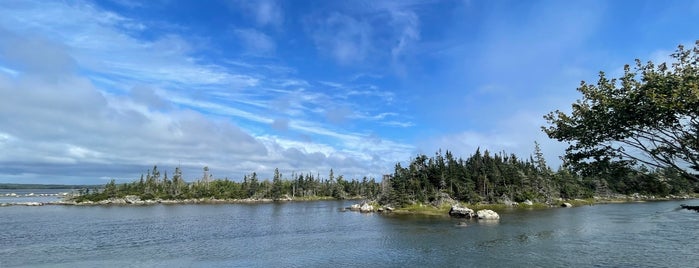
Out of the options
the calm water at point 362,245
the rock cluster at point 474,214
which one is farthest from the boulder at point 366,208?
the calm water at point 362,245

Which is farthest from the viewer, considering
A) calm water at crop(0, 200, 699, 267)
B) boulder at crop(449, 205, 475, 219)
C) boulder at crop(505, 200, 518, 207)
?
boulder at crop(505, 200, 518, 207)

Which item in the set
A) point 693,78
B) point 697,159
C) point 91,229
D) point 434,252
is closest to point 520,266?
point 434,252

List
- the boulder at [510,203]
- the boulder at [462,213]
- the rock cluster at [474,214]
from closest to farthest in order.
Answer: the rock cluster at [474,214], the boulder at [462,213], the boulder at [510,203]

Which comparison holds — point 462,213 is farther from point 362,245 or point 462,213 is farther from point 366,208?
point 362,245

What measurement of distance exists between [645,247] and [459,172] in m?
132

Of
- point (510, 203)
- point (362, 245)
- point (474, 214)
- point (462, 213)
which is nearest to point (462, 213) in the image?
point (462, 213)

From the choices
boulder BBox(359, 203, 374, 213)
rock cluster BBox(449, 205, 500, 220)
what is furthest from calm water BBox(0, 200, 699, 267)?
boulder BBox(359, 203, 374, 213)

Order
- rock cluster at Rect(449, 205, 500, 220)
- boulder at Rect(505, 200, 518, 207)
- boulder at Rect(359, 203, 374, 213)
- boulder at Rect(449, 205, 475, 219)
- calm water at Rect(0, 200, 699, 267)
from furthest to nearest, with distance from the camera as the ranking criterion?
1. boulder at Rect(505, 200, 518, 207)
2. boulder at Rect(359, 203, 374, 213)
3. boulder at Rect(449, 205, 475, 219)
4. rock cluster at Rect(449, 205, 500, 220)
5. calm water at Rect(0, 200, 699, 267)

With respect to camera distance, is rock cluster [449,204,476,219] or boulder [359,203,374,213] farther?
boulder [359,203,374,213]

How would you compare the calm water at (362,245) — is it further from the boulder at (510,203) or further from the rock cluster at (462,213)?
the boulder at (510,203)

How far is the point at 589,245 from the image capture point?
7056 centimetres

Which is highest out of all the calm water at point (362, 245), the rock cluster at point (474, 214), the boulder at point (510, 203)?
the boulder at point (510, 203)

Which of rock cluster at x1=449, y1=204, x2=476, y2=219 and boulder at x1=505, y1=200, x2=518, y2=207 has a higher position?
boulder at x1=505, y1=200, x2=518, y2=207

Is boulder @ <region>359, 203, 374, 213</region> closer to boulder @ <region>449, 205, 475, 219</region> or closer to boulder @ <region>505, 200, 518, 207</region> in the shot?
boulder @ <region>449, 205, 475, 219</region>
